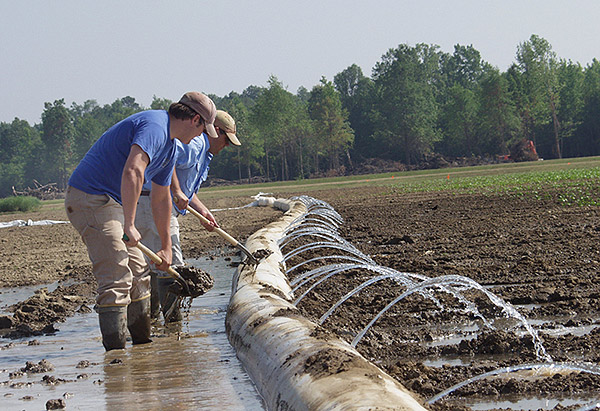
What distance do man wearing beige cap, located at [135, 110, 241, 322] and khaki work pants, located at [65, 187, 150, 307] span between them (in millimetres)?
1190

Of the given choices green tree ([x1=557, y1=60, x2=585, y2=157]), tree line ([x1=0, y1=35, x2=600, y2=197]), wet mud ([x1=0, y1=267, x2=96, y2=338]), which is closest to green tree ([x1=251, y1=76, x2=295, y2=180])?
tree line ([x1=0, y1=35, x2=600, y2=197])

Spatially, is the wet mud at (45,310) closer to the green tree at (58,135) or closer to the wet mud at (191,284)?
the wet mud at (191,284)

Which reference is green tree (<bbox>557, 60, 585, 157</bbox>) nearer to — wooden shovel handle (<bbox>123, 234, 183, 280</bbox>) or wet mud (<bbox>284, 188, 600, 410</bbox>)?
wet mud (<bbox>284, 188, 600, 410</bbox>)

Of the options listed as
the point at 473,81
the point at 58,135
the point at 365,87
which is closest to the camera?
the point at 58,135

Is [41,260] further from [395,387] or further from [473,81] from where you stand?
[473,81]

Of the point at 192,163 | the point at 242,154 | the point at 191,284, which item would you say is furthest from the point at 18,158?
the point at 191,284

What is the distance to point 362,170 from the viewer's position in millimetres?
75750

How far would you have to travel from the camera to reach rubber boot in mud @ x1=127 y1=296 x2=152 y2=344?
231 inches

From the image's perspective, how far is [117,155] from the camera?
5.25 meters

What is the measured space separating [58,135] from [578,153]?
69663 mm

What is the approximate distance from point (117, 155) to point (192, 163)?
1.94 meters

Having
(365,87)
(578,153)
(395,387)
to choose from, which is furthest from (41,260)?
(365,87)

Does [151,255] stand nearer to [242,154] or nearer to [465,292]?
[465,292]

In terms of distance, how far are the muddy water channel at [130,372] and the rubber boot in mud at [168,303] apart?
4.6 inches
